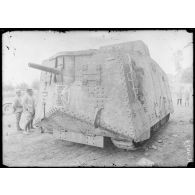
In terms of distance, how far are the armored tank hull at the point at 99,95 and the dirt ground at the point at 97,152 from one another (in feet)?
1.07

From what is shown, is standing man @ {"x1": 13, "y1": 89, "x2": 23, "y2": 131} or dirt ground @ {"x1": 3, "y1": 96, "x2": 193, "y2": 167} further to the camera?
standing man @ {"x1": 13, "y1": 89, "x2": 23, "y2": 131}

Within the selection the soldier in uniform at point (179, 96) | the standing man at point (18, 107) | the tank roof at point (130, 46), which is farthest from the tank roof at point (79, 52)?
the soldier in uniform at point (179, 96)

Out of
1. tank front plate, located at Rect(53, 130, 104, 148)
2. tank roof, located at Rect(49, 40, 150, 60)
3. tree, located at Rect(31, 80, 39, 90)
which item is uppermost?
tank roof, located at Rect(49, 40, 150, 60)

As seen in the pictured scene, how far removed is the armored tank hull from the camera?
4008mm

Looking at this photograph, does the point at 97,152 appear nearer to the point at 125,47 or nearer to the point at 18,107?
the point at 18,107

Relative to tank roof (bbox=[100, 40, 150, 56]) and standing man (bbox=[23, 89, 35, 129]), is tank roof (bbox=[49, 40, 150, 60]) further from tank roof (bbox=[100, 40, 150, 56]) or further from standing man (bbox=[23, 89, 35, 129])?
standing man (bbox=[23, 89, 35, 129])

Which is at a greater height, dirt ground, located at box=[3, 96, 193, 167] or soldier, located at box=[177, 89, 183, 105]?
soldier, located at box=[177, 89, 183, 105]

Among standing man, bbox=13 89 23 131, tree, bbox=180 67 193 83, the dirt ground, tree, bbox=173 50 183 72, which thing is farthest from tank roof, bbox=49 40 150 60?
the dirt ground

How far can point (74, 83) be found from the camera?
14.0ft

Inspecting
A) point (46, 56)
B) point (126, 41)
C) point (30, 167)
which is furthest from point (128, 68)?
point (30, 167)

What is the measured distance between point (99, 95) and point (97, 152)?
1.18 m

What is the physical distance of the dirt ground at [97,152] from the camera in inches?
173

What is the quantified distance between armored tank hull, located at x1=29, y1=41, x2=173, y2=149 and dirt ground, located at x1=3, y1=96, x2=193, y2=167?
325mm

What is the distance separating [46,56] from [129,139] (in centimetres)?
217
